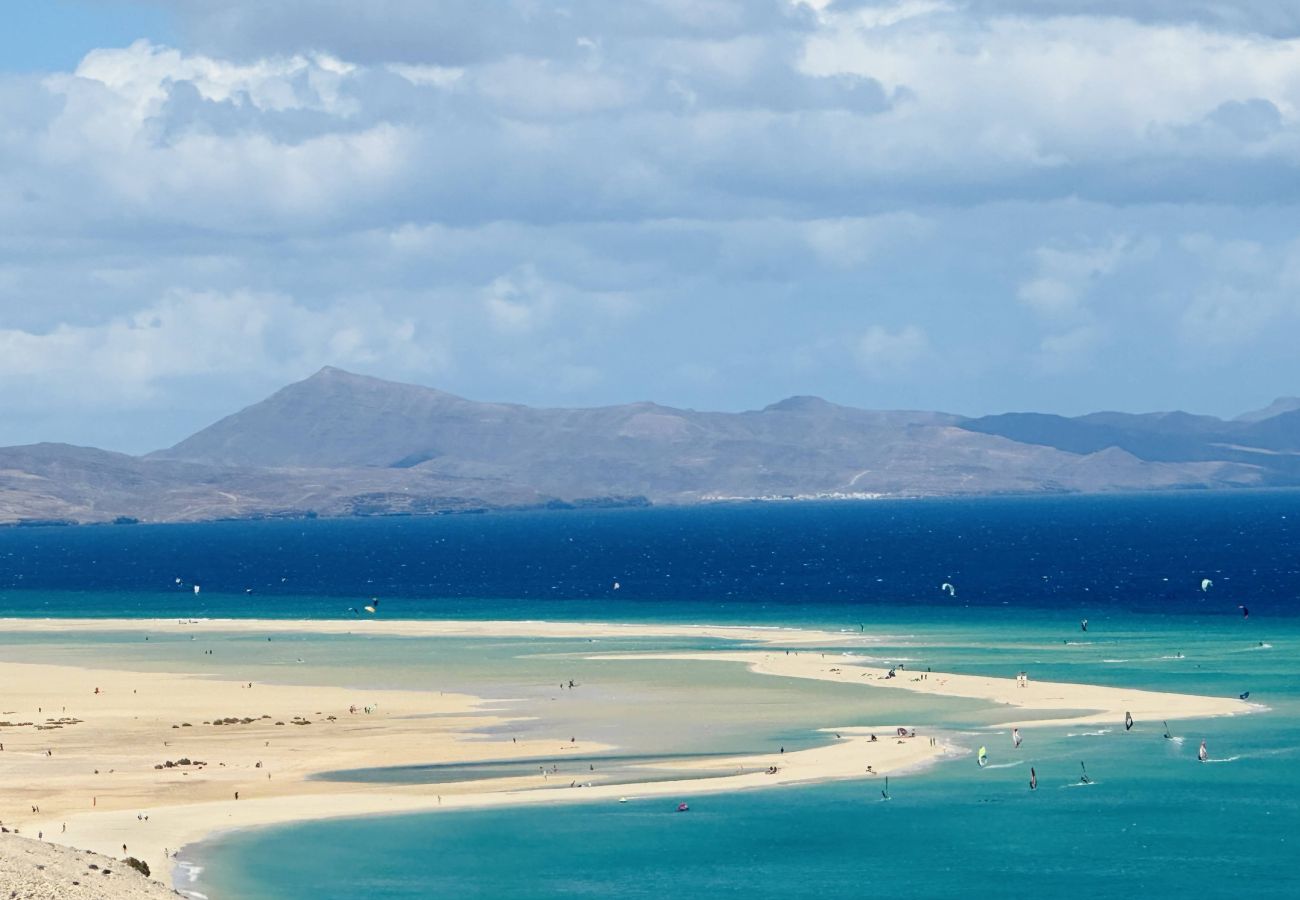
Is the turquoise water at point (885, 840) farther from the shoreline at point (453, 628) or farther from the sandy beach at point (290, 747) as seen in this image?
the shoreline at point (453, 628)

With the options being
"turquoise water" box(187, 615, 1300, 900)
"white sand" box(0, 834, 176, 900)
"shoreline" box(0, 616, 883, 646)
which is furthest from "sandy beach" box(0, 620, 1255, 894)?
"shoreline" box(0, 616, 883, 646)

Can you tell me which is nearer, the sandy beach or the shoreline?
the sandy beach

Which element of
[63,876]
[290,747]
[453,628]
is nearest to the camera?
[63,876]

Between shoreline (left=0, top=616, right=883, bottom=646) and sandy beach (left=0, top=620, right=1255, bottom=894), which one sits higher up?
shoreline (left=0, top=616, right=883, bottom=646)

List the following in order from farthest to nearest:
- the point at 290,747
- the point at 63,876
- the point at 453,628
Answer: the point at 453,628, the point at 290,747, the point at 63,876

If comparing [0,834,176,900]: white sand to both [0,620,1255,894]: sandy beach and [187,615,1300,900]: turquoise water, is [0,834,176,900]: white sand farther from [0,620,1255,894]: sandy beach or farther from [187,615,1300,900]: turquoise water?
[0,620,1255,894]: sandy beach

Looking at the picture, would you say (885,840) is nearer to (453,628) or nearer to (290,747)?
(290,747)

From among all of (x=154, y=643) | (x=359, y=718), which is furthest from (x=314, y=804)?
(x=154, y=643)

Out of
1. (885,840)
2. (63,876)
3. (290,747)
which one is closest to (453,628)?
(290,747)

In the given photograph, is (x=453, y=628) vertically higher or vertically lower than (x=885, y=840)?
higher

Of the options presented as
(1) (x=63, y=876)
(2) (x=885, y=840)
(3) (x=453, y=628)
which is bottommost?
(2) (x=885, y=840)

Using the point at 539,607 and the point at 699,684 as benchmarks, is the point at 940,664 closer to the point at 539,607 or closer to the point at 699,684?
the point at 699,684
